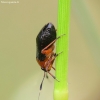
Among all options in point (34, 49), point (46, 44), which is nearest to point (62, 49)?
point (46, 44)

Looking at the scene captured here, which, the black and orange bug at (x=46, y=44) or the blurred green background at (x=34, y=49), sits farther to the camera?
the blurred green background at (x=34, y=49)

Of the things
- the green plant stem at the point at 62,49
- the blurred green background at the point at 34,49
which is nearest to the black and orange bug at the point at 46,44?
the green plant stem at the point at 62,49

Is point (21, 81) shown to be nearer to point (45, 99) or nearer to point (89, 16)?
point (45, 99)

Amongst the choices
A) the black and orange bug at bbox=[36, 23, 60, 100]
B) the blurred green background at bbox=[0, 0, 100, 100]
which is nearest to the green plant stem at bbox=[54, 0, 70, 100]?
the black and orange bug at bbox=[36, 23, 60, 100]

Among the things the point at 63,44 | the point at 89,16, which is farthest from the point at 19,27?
the point at 63,44

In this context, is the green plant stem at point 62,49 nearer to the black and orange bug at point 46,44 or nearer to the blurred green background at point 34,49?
the black and orange bug at point 46,44
